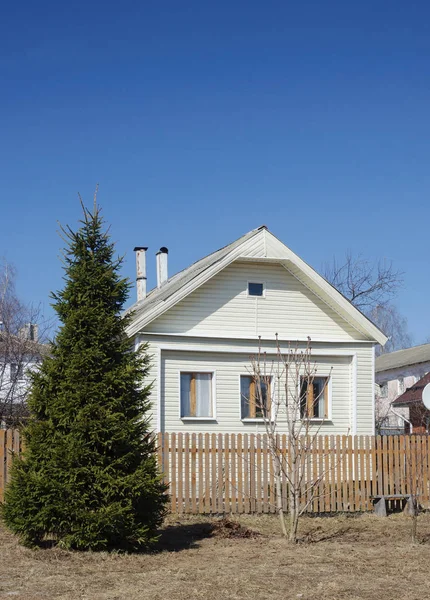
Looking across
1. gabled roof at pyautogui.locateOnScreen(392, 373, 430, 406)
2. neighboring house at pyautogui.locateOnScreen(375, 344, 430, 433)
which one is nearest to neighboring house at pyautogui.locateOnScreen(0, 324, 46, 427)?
gabled roof at pyautogui.locateOnScreen(392, 373, 430, 406)

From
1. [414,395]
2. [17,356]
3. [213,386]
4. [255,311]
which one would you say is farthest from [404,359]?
[213,386]

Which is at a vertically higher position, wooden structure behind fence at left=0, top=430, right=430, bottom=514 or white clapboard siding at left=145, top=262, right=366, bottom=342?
white clapboard siding at left=145, top=262, right=366, bottom=342

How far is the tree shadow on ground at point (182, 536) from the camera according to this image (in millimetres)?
12016

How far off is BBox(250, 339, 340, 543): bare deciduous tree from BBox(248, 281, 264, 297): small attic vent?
162 centimetres

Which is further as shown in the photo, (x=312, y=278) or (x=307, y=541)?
(x=312, y=278)

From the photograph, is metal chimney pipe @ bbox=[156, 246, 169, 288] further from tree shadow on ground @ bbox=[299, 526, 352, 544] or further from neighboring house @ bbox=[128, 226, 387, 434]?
tree shadow on ground @ bbox=[299, 526, 352, 544]

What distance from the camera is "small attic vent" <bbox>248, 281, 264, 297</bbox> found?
67.4ft

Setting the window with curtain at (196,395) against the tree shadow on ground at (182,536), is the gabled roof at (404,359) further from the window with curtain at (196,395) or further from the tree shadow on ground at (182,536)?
the tree shadow on ground at (182,536)

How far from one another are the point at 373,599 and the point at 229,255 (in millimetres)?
11708

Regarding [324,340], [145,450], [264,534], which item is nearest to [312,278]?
[324,340]

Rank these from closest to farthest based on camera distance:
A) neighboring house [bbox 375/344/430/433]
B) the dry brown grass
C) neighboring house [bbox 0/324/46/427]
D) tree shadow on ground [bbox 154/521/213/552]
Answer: the dry brown grass
tree shadow on ground [bbox 154/521/213/552]
neighboring house [bbox 0/324/46/427]
neighboring house [bbox 375/344/430/433]

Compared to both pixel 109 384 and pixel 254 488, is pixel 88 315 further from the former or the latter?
pixel 254 488

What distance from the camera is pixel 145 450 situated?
454 inches

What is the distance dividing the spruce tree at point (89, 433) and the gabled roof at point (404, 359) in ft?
127
